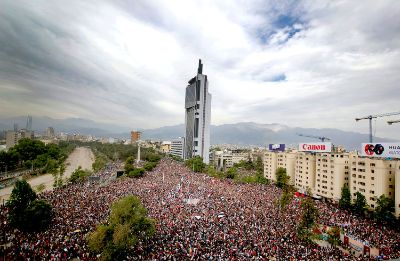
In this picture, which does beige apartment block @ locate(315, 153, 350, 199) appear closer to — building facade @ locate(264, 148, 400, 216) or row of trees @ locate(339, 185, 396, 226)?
building facade @ locate(264, 148, 400, 216)

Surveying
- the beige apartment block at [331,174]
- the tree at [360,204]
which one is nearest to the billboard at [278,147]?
the beige apartment block at [331,174]

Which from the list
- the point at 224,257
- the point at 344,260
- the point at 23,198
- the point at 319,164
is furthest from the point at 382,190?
the point at 23,198

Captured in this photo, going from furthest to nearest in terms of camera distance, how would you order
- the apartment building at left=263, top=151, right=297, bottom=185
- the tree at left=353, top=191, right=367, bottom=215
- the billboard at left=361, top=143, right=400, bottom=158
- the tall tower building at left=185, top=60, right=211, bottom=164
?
the tall tower building at left=185, top=60, right=211, bottom=164 → the apartment building at left=263, top=151, right=297, bottom=185 → the tree at left=353, top=191, right=367, bottom=215 → the billboard at left=361, top=143, right=400, bottom=158

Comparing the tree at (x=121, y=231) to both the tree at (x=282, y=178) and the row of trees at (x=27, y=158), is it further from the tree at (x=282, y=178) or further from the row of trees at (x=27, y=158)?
the row of trees at (x=27, y=158)

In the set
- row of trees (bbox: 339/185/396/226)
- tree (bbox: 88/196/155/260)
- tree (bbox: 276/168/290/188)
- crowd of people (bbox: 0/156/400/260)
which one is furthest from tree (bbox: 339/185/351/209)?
tree (bbox: 88/196/155/260)

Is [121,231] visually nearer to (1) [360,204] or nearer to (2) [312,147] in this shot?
(1) [360,204]

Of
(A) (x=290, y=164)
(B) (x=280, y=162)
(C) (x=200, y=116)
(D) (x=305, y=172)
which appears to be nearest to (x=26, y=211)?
(D) (x=305, y=172)
